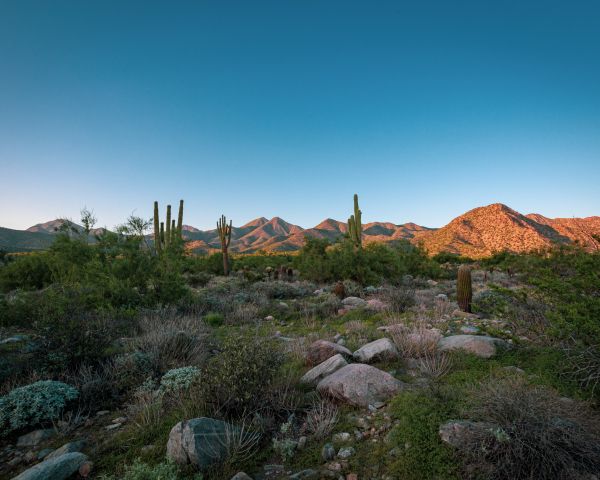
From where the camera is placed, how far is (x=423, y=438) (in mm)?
2848

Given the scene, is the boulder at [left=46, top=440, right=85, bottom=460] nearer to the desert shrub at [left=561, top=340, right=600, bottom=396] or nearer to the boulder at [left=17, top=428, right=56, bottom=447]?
the boulder at [left=17, top=428, right=56, bottom=447]

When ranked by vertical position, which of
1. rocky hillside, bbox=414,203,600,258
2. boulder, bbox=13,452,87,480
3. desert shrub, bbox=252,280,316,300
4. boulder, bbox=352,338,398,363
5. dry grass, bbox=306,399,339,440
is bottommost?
desert shrub, bbox=252,280,316,300

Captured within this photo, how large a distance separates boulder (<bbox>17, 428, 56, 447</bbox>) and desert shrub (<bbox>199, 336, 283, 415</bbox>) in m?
1.80

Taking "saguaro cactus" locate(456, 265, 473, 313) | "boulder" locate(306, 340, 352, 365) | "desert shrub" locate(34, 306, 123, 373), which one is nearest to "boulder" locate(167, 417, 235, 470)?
"boulder" locate(306, 340, 352, 365)

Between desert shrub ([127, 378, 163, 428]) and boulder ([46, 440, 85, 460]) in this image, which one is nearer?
boulder ([46, 440, 85, 460])

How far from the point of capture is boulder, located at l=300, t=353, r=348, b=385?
14.8ft

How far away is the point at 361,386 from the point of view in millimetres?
3852

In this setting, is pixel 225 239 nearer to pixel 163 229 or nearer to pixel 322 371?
pixel 163 229

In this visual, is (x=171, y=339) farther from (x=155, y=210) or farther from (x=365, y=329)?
(x=155, y=210)

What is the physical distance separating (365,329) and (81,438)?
525cm

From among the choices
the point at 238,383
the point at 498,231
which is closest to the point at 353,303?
the point at 238,383

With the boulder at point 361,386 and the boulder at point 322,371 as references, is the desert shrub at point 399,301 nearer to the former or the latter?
the boulder at point 322,371

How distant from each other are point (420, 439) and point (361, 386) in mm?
1067

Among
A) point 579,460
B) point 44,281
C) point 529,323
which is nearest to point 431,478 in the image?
point 579,460
